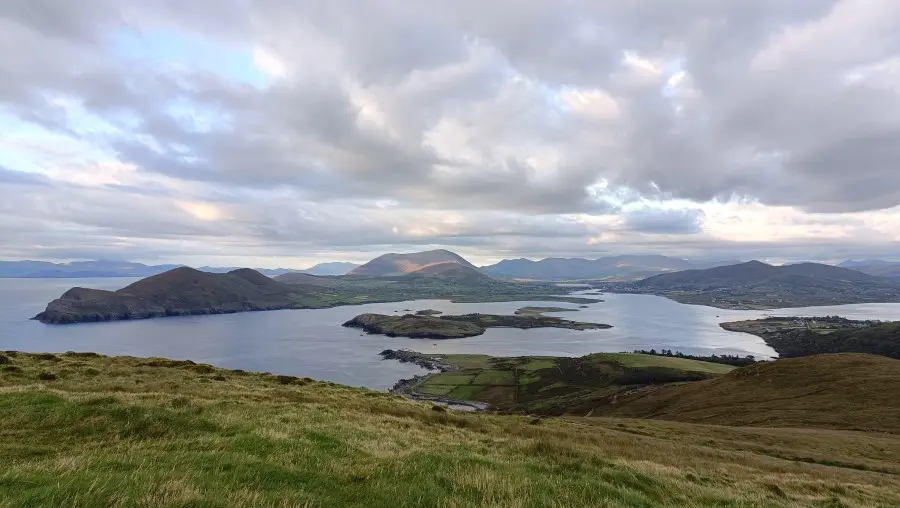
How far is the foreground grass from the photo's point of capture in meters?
8.16

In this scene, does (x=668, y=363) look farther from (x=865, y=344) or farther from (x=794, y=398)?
(x=865, y=344)

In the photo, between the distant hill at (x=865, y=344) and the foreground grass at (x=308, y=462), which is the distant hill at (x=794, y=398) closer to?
the foreground grass at (x=308, y=462)

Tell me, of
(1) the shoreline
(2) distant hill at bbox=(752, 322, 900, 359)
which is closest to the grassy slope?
(1) the shoreline

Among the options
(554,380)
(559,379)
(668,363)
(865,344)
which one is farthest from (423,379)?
(865,344)

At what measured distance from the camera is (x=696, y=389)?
81375mm

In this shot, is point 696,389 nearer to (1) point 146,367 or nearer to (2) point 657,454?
(2) point 657,454

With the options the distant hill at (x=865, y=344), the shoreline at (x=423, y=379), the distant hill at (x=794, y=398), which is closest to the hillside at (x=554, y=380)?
the shoreline at (x=423, y=379)

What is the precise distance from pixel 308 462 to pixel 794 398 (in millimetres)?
79324

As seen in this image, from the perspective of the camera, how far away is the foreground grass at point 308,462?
8164 mm

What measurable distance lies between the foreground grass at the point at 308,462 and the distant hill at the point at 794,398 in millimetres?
31712

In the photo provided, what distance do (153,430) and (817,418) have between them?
69564 mm

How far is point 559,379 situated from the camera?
136 meters

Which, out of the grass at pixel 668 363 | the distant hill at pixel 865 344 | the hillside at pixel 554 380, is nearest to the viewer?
the hillside at pixel 554 380

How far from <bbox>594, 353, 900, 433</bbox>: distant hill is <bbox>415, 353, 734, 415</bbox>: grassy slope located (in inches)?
870
